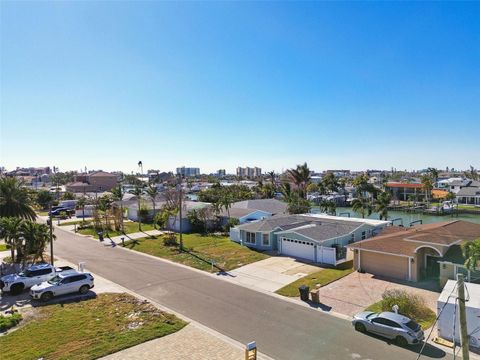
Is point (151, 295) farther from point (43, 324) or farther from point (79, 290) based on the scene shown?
point (43, 324)

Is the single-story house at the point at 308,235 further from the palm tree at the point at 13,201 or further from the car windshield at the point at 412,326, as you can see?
the palm tree at the point at 13,201

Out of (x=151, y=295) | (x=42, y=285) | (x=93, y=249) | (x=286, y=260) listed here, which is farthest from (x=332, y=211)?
(x=42, y=285)

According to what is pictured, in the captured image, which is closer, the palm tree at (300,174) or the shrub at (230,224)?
the shrub at (230,224)

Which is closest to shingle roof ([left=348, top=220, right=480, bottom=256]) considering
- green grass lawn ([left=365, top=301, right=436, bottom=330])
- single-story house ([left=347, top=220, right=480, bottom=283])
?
single-story house ([left=347, top=220, right=480, bottom=283])

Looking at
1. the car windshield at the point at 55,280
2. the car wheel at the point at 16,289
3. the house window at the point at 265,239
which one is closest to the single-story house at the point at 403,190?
the house window at the point at 265,239

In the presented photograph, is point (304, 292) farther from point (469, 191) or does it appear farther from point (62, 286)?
point (469, 191)

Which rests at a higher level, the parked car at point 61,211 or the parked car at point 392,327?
the parked car at point 61,211

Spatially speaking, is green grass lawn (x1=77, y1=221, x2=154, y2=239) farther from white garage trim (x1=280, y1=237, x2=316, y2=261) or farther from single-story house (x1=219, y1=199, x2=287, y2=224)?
white garage trim (x1=280, y1=237, x2=316, y2=261)
